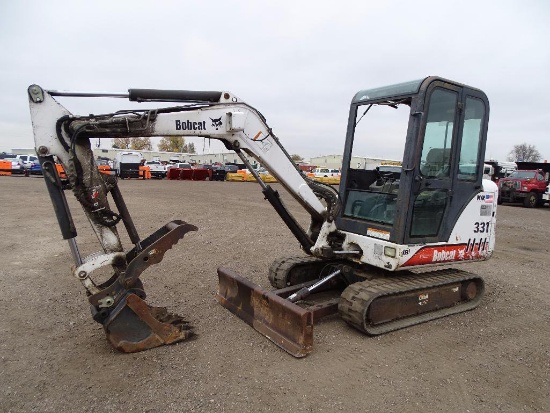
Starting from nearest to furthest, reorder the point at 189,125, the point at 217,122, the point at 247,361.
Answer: the point at 247,361, the point at 189,125, the point at 217,122

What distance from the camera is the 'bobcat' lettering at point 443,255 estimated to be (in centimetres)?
529

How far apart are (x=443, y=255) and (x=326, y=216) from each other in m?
1.63

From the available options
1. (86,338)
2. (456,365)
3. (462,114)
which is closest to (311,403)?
(456,365)

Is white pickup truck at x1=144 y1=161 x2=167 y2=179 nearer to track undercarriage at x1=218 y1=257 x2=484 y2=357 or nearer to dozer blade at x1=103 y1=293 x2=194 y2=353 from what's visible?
track undercarriage at x1=218 y1=257 x2=484 y2=357

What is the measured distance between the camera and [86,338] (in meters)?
4.42

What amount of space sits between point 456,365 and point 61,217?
4.14 meters

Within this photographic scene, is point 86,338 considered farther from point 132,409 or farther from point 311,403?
point 311,403

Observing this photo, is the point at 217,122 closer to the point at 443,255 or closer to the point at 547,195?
the point at 443,255

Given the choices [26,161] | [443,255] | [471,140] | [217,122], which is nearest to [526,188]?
[471,140]

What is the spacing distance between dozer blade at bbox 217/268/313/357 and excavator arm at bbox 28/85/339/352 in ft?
2.45

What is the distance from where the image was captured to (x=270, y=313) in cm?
457

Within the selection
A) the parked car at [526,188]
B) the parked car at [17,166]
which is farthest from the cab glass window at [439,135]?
the parked car at [17,166]

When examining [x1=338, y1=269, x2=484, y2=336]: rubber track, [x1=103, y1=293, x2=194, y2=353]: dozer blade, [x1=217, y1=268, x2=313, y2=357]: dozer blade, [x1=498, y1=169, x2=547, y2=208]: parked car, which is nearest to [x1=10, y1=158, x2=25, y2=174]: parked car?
[x1=498, y1=169, x2=547, y2=208]: parked car

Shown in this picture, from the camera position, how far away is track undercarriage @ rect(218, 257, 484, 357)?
14.3 ft
